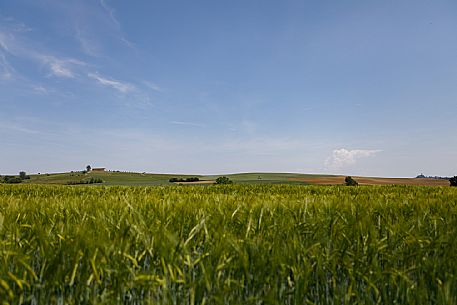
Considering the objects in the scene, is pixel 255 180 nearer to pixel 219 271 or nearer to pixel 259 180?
pixel 259 180

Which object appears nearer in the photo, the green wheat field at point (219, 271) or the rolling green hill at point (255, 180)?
the green wheat field at point (219, 271)

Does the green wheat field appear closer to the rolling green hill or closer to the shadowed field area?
the shadowed field area

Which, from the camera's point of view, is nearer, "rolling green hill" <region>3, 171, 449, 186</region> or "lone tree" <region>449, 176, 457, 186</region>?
"lone tree" <region>449, 176, 457, 186</region>

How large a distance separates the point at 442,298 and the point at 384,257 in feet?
1.69

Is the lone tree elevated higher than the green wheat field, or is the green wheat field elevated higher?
the lone tree

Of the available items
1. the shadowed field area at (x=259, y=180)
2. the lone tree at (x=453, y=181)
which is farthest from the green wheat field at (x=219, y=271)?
the lone tree at (x=453, y=181)

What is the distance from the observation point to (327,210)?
2898mm

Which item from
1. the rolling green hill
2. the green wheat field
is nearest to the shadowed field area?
the rolling green hill

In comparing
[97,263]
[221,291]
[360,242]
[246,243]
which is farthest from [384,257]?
[97,263]

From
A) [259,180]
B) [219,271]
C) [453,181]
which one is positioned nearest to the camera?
[219,271]

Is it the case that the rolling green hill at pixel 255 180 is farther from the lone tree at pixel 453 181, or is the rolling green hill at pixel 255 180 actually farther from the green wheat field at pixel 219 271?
the green wheat field at pixel 219 271

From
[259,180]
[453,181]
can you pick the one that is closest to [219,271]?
[453,181]

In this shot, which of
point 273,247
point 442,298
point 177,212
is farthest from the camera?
point 177,212

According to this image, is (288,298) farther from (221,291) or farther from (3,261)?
(3,261)
